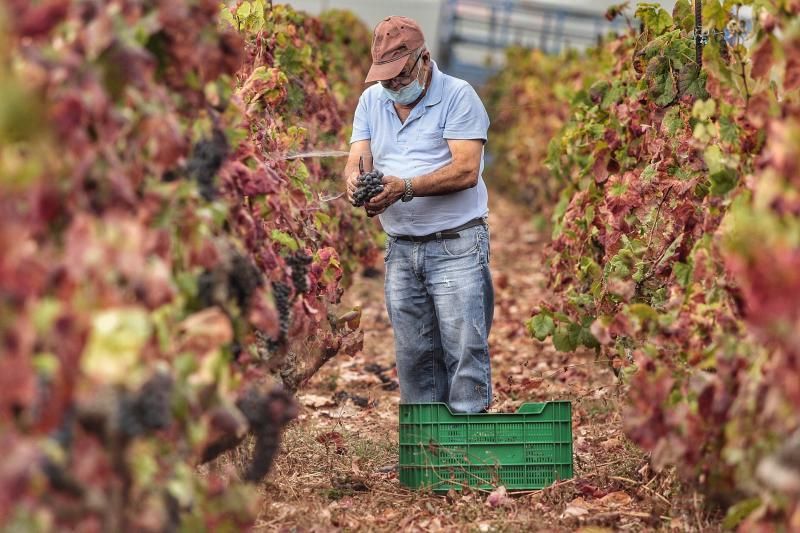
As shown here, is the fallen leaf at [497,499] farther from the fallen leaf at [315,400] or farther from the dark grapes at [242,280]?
the fallen leaf at [315,400]

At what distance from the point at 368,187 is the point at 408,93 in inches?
19.0

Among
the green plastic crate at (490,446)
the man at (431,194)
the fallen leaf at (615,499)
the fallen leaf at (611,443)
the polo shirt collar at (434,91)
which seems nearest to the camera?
the fallen leaf at (615,499)

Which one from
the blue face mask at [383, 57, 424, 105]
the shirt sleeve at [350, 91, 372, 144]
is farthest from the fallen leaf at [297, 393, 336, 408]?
the blue face mask at [383, 57, 424, 105]

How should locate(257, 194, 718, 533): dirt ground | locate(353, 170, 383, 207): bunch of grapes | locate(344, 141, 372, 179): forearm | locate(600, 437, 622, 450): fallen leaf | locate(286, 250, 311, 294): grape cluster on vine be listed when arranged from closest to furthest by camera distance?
locate(286, 250, 311, 294): grape cluster on vine → locate(257, 194, 718, 533): dirt ground → locate(353, 170, 383, 207): bunch of grapes → locate(344, 141, 372, 179): forearm → locate(600, 437, 622, 450): fallen leaf

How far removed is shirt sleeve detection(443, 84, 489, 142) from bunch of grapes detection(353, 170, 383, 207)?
369 mm

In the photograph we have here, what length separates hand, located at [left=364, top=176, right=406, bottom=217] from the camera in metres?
4.64

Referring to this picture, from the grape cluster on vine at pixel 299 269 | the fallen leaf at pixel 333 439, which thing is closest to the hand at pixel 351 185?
the grape cluster on vine at pixel 299 269

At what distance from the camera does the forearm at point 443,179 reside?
15.4 ft

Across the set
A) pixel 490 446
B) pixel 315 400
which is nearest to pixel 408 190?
pixel 490 446

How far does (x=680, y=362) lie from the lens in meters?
3.60

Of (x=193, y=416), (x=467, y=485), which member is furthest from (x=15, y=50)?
(x=467, y=485)

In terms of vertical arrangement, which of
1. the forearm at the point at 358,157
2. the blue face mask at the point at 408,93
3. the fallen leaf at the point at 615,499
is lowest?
the fallen leaf at the point at 615,499

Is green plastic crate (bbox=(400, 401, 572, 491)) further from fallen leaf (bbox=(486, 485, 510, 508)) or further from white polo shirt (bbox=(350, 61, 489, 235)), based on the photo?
white polo shirt (bbox=(350, 61, 489, 235))

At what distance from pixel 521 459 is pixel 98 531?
2321 millimetres
